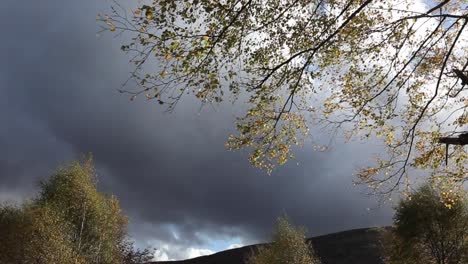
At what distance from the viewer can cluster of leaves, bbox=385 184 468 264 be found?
112 ft

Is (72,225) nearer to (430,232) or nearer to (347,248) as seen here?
(430,232)

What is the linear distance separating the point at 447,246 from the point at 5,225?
135 feet

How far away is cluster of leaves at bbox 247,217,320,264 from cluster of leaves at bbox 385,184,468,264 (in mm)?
13569

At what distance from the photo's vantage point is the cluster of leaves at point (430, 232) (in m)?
34.3

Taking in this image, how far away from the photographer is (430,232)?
3538cm

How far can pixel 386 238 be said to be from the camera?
39.9 m

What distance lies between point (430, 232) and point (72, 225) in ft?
95.9

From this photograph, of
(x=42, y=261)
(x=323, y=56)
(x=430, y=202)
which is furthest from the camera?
(x=430, y=202)

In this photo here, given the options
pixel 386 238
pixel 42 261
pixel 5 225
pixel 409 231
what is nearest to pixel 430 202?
pixel 409 231

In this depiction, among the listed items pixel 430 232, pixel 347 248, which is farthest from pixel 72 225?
pixel 347 248

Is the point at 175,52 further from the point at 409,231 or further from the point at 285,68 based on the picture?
the point at 409,231

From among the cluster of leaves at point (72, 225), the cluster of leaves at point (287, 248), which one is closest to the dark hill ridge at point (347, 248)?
the cluster of leaves at point (287, 248)

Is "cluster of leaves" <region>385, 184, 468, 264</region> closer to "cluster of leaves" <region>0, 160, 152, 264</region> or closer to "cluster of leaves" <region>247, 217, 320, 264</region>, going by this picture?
"cluster of leaves" <region>247, 217, 320, 264</region>

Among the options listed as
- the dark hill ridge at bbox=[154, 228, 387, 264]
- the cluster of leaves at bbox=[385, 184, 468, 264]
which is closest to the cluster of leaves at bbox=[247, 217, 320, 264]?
the cluster of leaves at bbox=[385, 184, 468, 264]
